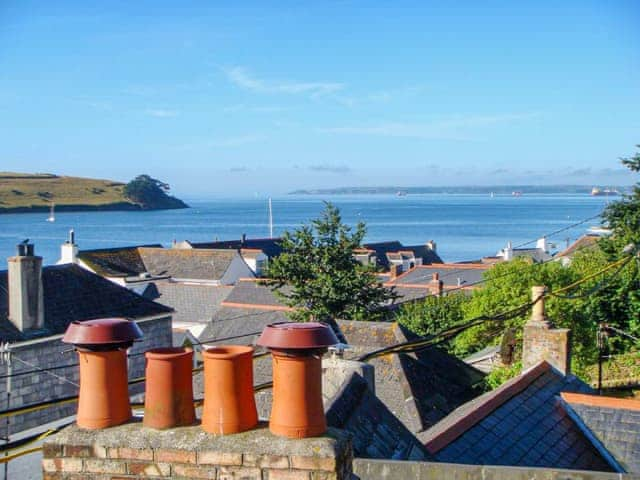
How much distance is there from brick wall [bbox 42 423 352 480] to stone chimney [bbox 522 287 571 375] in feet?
27.7

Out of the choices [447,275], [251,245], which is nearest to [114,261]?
[251,245]

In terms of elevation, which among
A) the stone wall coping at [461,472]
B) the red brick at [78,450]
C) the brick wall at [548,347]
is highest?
the red brick at [78,450]

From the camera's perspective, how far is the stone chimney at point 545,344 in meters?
11.4

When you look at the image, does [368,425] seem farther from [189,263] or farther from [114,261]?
[114,261]

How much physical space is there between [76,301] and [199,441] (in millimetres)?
19628

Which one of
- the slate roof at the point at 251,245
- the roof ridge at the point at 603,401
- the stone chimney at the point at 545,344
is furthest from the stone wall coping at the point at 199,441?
the slate roof at the point at 251,245

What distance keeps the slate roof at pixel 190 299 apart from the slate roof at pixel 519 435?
3140 cm

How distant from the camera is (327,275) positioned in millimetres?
26469

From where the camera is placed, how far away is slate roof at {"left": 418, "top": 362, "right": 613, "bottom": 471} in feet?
26.7

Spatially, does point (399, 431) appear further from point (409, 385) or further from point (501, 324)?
point (501, 324)

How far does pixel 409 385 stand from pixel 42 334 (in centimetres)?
1063

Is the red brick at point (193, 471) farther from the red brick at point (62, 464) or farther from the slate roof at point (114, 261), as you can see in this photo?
the slate roof at point (114, 261)

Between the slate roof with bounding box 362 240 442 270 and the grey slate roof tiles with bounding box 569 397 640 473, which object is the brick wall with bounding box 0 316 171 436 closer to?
the grey slate roof tiles with bounding box 569 397 640 473

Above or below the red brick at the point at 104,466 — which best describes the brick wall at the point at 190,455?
above
